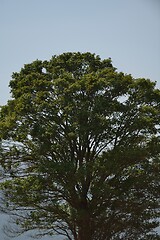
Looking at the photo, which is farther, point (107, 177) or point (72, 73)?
point (72, 73)

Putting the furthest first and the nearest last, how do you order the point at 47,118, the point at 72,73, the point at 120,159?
the point at 72,73
the point at 47,118
the point at 120,159

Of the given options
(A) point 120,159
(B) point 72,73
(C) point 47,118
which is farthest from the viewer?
(B) point 72,73

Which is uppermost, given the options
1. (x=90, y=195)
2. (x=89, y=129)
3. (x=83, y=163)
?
(x=89, y=129)

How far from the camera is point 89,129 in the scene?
16.2ft

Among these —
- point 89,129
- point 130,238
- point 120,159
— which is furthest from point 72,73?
point 130,238

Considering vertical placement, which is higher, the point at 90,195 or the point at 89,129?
the point at 89,129

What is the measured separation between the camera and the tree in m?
4.95

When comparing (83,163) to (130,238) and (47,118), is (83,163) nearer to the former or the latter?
(47,118)

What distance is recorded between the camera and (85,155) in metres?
5.51

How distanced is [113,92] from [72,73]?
89 centimetres

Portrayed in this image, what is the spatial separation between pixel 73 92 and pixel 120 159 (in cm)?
116

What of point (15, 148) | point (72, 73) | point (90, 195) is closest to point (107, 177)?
point (90, 195)

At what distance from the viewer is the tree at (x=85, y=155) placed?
4.95 metres

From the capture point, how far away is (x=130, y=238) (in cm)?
534
